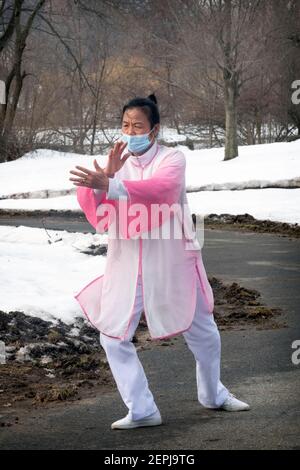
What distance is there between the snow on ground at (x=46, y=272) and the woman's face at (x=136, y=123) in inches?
127

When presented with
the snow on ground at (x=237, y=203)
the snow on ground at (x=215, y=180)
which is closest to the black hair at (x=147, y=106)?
the snow on ground at (x=237, y=203)

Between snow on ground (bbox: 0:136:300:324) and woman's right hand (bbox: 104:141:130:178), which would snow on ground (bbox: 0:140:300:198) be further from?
woman's right hand (bbox: 104:141:130:178)

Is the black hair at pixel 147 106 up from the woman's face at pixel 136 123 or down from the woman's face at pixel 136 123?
up

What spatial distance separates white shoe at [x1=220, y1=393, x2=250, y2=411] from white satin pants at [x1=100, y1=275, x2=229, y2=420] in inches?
1.1

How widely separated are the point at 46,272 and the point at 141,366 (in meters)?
5.31

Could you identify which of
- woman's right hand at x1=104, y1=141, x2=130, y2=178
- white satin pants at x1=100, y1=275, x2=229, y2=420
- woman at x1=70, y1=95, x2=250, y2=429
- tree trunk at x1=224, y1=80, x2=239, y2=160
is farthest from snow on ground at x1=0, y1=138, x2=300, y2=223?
woman's right hand at x1=104, y1=141, x2=130, y2=178

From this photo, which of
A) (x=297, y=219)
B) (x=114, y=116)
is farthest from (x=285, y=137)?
(x=297, y=219)

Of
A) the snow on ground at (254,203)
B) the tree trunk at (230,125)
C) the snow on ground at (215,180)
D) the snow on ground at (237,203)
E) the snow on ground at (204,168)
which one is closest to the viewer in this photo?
the snow on ground at (254,203)

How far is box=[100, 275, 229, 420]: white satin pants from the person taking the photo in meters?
5.30

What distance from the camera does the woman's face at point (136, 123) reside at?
5.39 meters

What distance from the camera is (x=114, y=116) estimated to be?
4788cm

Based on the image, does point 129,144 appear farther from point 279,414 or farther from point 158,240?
point 279,414

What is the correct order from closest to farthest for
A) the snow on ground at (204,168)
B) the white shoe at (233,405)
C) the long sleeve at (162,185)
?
the long sleeve at (162,185) < the white shoe at (233,405) < the snow on ground at (204,168)

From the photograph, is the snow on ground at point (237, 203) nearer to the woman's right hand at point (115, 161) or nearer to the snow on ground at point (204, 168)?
the snow on ground at point (204, 168)
